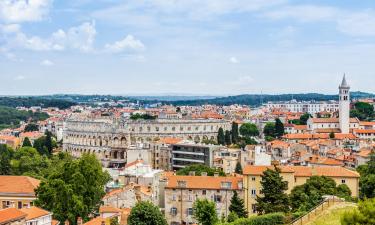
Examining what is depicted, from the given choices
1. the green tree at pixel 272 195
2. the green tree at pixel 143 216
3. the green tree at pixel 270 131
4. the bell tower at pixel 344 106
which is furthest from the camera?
the green tree at pixel 270 131

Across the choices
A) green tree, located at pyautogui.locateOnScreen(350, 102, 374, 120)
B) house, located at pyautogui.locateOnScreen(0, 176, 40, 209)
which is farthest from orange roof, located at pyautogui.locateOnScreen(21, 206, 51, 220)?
green tree, located at pyautogui.locateOnScreen(350, 102, 374, 120)

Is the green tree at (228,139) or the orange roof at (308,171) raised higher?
the orange roof at (308,171)

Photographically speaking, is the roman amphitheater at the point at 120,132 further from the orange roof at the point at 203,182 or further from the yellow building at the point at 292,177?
the yellow building at the point at 292,177

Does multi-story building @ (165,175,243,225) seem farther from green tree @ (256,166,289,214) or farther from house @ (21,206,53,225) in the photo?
house @ (21,206,53,225)

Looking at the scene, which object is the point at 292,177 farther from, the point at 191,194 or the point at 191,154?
the point at 191,154

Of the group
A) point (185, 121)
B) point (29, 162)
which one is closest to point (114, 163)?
point (185, 121)

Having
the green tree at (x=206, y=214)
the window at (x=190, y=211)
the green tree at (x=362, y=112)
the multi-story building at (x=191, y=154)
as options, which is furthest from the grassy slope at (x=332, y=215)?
the green tree at (x=362, y=112)

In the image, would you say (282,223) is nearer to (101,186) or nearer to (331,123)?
(101,186)
